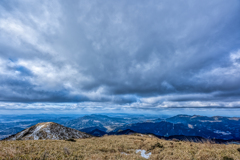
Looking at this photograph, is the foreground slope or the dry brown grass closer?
the dry brown grass

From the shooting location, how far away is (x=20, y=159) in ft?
28.4

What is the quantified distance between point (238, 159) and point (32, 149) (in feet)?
67.4

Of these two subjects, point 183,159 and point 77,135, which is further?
point 77,135

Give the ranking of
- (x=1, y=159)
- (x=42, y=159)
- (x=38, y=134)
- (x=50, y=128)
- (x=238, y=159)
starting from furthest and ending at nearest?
(x=50, y=128), (x=38, y=134), (x=238, y=159), (x=42, y=159), (x=1, y=159)

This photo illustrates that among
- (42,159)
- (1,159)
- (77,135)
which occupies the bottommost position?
(77,135)

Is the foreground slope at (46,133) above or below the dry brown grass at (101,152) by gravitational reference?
below

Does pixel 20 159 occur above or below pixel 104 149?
above

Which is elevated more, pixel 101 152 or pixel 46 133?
pixel 101 152

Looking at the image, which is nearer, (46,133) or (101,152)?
(101,152)

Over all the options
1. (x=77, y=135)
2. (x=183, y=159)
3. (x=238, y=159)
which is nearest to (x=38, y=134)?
(x=77, y=135)

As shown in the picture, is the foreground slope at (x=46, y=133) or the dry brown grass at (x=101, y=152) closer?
the dry brown grass at (x=101, y=152)

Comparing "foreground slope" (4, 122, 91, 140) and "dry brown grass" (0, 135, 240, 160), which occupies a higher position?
"dry brown grass" (0, 135, 240, 160)

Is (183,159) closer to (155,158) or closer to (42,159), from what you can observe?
(155,158)

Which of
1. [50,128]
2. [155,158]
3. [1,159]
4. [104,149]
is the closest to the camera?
[1,159]
